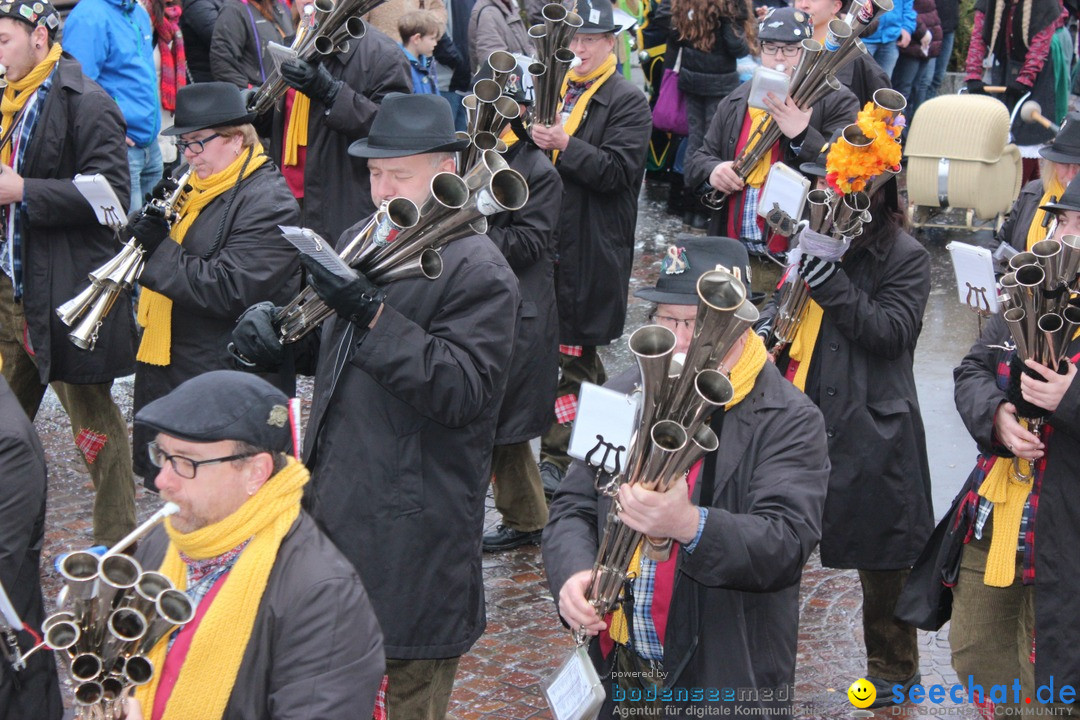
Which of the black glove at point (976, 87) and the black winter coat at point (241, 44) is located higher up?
the black winter coat at point (241, 44)

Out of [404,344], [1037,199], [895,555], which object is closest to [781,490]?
[404,344]

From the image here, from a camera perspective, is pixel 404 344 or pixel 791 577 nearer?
pixel 791 577

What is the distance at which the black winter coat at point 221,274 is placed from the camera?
19.2 feet

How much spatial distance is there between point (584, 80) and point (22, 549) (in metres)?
4.63

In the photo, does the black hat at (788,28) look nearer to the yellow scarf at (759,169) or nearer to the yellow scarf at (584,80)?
the yellow scarf at (759,169)

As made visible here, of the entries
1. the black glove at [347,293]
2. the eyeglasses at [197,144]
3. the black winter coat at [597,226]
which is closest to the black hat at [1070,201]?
the black glove at [347,293]

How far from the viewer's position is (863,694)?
576 centimetres

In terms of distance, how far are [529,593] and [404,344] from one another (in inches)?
105

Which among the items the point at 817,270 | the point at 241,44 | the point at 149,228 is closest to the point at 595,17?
the point at 817,270

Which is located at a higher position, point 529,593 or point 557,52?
point 557,52

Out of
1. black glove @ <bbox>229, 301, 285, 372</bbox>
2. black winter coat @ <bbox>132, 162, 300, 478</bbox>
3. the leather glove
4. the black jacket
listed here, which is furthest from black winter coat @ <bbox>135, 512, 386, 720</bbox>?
the black jacket

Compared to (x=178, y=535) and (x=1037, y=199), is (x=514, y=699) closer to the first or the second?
(x=178, y=535)

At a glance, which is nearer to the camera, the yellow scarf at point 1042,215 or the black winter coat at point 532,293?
the yellow scarf at point 1042,215

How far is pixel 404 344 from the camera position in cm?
446
